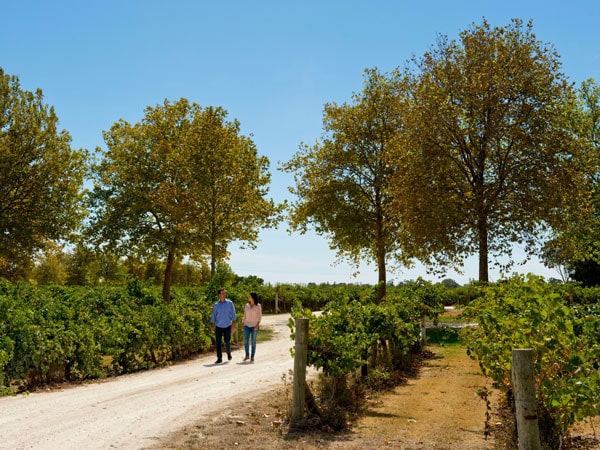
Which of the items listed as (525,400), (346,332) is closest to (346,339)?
(346,332)

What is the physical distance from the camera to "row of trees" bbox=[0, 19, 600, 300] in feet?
83.6

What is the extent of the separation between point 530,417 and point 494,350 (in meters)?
1.99

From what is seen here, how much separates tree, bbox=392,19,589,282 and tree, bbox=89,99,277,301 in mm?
9388

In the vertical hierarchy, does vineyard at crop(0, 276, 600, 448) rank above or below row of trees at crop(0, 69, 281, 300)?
below

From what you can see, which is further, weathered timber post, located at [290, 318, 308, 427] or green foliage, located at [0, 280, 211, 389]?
green foliage, located at [0, 280, 211, 389]

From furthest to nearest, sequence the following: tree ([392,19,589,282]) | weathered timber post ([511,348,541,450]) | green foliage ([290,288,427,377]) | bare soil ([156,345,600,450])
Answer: tree ([392,19,589,282]), green foliage ([290,288,427,377]), bare soil ([156,345,600,450]), weathered timber post ([511,348,541,450])

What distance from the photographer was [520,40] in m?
26.3

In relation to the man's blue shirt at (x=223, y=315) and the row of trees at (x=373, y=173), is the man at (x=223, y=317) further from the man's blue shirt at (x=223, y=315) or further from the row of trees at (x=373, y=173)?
the row of trees at (x=373, y=173)

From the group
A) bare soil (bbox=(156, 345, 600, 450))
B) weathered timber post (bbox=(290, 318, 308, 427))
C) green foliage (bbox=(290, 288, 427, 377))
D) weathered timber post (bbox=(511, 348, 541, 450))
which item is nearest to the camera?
weathered timber post (bbox=(511, 348, 541, 450))

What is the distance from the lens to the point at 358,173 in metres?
35.4

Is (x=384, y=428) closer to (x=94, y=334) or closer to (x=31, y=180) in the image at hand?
(x=94, y=334)

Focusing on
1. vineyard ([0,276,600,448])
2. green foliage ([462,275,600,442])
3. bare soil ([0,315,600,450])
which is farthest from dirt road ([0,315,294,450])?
green foliage ([462,275,600,442])

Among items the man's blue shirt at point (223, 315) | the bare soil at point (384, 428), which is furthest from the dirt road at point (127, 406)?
the man's blue shirt at point (223, 315)

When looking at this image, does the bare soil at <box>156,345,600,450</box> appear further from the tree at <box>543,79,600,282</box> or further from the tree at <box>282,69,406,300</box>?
the tree at <box>282,69,406,300</box>
